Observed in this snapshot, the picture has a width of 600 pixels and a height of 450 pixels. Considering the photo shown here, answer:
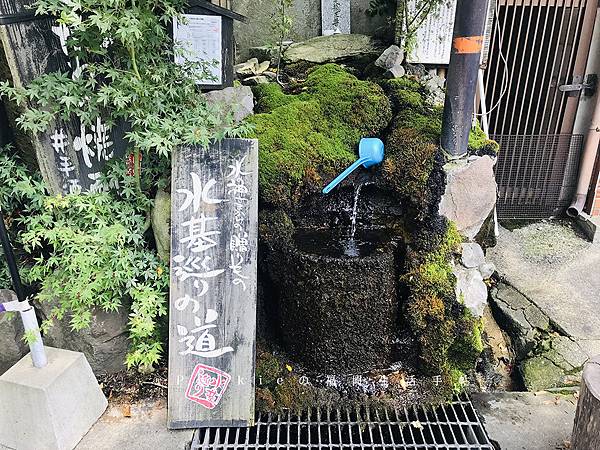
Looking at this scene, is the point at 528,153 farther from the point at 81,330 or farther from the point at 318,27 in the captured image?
the point at 81,330

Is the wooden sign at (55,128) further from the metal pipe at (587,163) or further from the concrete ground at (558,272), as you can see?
the metal pipe at (587,163)

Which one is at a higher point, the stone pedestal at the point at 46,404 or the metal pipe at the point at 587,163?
the metal pipe at the point at 587,163

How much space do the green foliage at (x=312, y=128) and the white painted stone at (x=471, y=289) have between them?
58.8 inches

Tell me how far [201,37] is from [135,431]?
3591mm

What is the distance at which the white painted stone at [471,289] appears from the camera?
4203mm

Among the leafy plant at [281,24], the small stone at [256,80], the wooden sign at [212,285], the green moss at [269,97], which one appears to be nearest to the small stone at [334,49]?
the leafy plant at [281,24]

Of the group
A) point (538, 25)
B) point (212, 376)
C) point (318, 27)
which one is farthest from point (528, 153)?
point (212, 376)

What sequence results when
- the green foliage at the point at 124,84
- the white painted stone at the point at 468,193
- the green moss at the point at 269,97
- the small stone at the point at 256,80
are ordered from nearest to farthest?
the green foliage at the point at 124,84, the white painted stone at the point at 468,193, the green moss at the point at 269,97, the small stone at the point at 256,80

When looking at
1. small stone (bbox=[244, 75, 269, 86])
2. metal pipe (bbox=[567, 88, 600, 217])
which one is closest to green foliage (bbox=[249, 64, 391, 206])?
small stone (bbox=[244, 75, 269, 86])

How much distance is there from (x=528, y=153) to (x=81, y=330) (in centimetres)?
577

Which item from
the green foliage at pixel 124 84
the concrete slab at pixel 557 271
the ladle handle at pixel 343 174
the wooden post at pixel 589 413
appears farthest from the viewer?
the concrete slab at pixel 557 271

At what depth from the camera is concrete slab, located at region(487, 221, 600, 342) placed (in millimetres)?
4852

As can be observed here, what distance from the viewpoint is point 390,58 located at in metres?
5.50

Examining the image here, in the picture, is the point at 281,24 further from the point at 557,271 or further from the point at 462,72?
the point at 557,271
